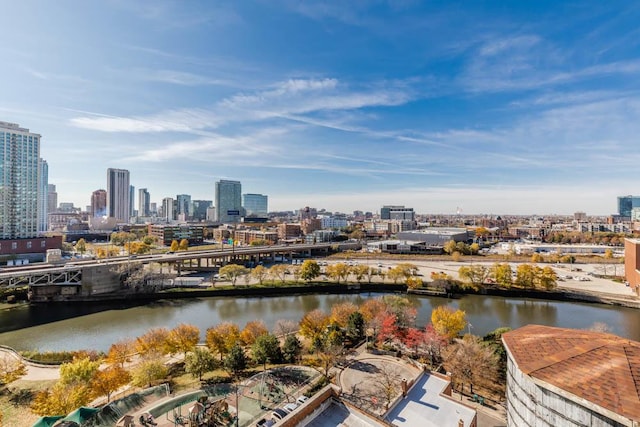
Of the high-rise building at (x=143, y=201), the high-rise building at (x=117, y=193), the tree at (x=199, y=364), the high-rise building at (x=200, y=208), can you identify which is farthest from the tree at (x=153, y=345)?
the high-rise building at (x=143, y=201)

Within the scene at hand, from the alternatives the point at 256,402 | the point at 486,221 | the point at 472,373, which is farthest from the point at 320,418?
the point at 486,221

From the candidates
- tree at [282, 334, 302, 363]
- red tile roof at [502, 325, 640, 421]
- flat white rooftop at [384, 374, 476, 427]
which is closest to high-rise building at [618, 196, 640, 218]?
red tile roof at [502, 325, 640, 421]

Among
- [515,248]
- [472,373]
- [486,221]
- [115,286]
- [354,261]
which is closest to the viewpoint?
[472,373]

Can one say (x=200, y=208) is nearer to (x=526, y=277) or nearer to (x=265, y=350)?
(x=526, y=277)

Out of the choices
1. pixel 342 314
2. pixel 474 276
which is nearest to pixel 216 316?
pixel 342 314

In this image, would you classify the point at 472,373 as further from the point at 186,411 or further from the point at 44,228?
the point at 44,228
